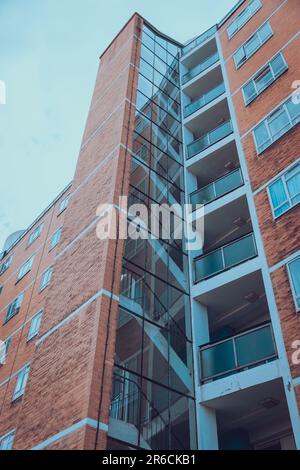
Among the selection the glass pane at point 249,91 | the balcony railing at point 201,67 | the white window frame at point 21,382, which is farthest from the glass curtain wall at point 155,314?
the white window frame at point 21,382

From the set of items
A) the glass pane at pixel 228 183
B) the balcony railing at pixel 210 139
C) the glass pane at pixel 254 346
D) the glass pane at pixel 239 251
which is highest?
the balcony railing at pixel 210 139

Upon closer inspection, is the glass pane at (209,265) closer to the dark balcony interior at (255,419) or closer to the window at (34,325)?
the dark balcony interior at (255,419)

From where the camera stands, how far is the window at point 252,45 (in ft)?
62.1

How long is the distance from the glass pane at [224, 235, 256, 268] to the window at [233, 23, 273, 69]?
30.2ft

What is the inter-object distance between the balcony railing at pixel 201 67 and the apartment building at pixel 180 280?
0.13m

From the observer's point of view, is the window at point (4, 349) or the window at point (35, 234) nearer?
the window at point (4, 349)

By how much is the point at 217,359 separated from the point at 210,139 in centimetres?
946

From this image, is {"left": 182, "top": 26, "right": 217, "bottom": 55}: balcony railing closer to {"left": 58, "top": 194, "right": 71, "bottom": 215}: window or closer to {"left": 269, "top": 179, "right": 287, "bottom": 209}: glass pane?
{"left": 58, "top": 194, "right": 71, "bottom": 215}: window

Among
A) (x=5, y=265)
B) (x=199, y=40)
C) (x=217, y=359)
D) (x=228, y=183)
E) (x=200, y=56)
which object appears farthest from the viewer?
(x=5, y=265)

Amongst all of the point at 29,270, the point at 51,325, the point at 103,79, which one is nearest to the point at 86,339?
the point at 51,325

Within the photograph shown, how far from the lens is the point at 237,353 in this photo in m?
12.1

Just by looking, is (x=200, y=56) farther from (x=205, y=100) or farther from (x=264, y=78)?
(x=264, y=78)

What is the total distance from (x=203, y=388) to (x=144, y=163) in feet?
27.4

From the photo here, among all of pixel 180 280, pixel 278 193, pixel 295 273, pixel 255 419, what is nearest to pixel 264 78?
pixel 278 193
